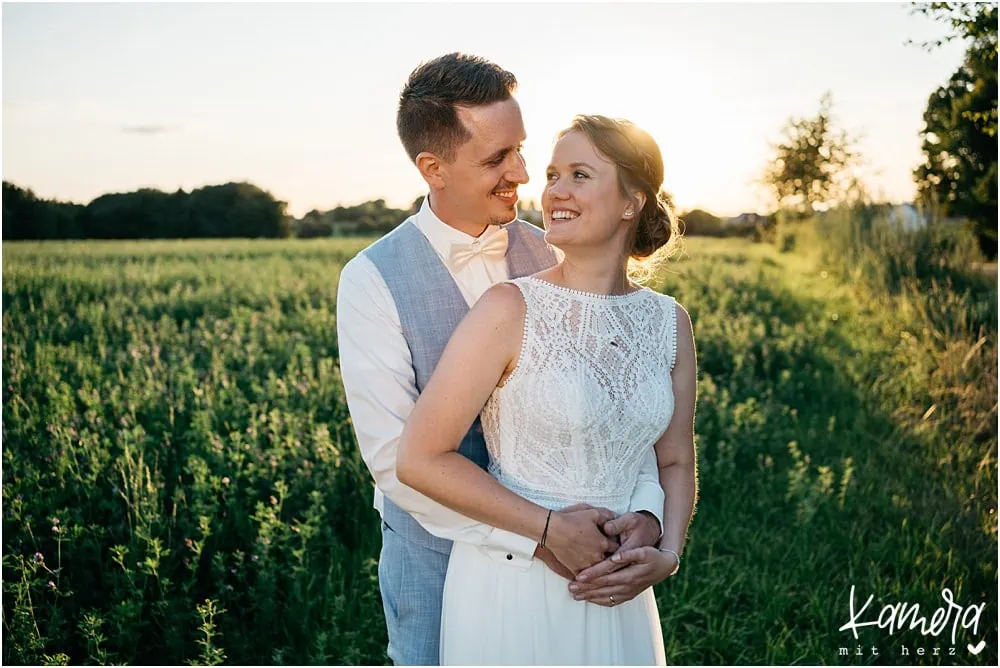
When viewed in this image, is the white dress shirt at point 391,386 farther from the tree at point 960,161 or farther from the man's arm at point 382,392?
the tree at point 960,161

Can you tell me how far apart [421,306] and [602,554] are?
2.92 ft

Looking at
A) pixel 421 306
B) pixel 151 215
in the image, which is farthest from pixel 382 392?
pixel 151 215

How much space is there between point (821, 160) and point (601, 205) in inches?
1776

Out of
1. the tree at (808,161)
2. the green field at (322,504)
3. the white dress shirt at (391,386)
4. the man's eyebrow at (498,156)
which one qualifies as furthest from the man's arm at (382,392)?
the tree at (808,161)

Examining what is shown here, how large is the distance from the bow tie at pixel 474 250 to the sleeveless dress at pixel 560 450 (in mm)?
382

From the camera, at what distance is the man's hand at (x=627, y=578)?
97.3 inches

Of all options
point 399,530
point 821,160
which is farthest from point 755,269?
point 821,160

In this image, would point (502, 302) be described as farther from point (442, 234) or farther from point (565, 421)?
point (442, 234)

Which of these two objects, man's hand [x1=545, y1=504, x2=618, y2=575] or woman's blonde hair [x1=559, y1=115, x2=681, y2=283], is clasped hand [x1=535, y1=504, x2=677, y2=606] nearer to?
man's hand [x1=545, y1=504, x2=618, y2=575]

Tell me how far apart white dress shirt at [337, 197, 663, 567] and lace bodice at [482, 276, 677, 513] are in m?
0.14

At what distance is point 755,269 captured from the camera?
19547 millimetres

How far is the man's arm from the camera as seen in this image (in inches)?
101

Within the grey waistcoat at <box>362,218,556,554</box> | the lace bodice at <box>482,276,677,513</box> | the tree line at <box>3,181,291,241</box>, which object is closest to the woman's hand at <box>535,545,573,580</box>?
the lace bodice at <box>482,276,677,513</box>

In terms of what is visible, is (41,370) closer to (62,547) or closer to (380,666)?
(62,547)
